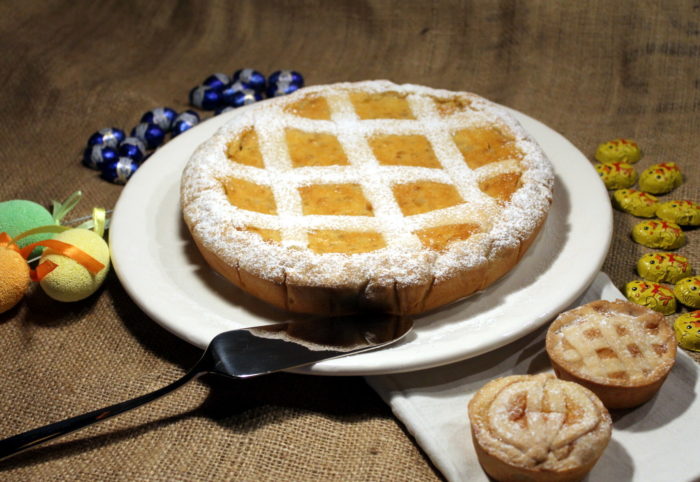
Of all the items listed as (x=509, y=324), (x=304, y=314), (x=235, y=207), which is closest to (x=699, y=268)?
(x=509, y=324)

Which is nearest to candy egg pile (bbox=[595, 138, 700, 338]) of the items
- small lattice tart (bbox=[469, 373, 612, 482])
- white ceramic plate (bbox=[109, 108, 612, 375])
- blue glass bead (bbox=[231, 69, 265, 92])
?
white ceramic plate (bbox=[109, 108, 612, 375])

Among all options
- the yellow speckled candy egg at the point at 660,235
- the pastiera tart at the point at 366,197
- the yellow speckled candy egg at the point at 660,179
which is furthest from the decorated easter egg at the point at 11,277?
the yellow speckled candy egg at the point at 660,179

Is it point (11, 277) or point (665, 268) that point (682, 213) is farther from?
point (11, 277)

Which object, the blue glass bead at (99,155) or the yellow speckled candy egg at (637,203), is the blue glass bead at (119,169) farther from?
the yellow speckled candy egg at (637,203)

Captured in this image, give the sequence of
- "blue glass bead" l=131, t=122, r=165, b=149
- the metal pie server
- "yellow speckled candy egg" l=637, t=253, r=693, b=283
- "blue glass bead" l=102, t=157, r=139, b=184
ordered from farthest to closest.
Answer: "blue glass bead" l=131, t=122, r=165, b=149
"blue glass bead" l=102, t=157, r=139, b=184
"yellow speckled candy egg" l=637, t=253, r=693, b=283
the metal pie server

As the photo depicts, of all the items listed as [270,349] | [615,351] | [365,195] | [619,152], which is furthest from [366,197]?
[619,152]

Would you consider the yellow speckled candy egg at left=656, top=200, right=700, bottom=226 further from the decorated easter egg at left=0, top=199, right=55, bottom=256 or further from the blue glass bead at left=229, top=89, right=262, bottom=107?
the decorated easter egg at left=0, top=199, right=55, bottom=256
